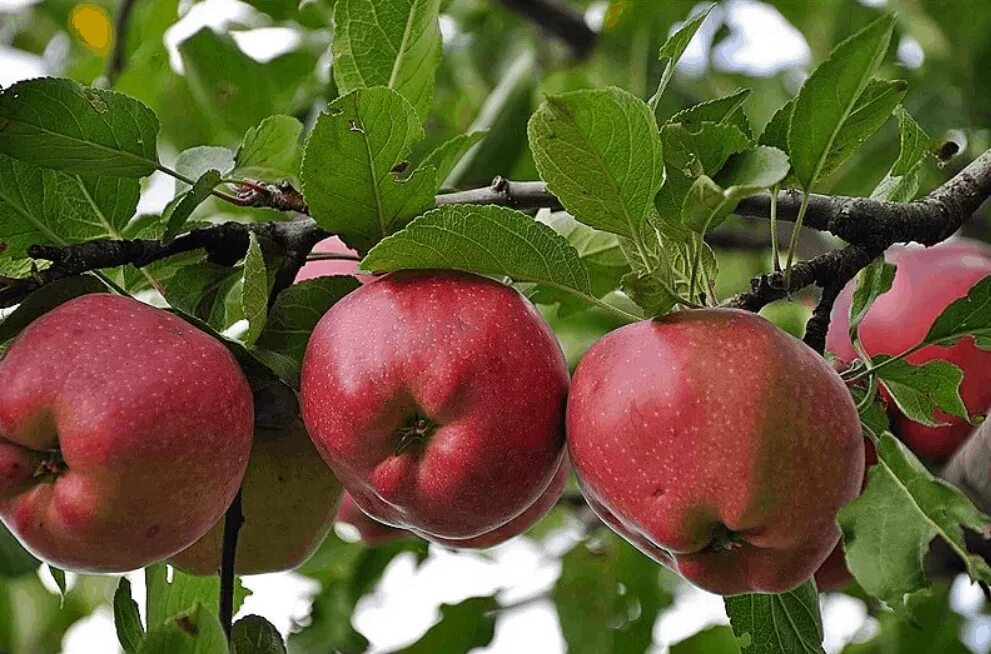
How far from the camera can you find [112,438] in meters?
0.69

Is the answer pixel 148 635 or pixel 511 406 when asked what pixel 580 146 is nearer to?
pixel 511 406

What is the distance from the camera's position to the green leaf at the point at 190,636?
0.72 m

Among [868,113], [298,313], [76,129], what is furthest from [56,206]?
[868,113]

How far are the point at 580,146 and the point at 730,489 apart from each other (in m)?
0.21

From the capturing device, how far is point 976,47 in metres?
1.56

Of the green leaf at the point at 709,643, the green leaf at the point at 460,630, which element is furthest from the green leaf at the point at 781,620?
the green leaf at the point at 460,630

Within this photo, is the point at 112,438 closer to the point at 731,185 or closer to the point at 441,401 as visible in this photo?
the point at 441,401

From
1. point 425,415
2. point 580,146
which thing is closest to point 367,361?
point 425,415

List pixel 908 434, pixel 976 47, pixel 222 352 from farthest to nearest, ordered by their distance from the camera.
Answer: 1. pixel 976 47
2. pixel 908 434
3. pixel 222 352

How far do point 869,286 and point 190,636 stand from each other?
19.2 inches

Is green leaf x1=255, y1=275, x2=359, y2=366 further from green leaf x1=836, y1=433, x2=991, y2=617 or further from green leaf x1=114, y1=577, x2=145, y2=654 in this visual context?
green leaf x1=836, y1=433, x2=991, y2=617

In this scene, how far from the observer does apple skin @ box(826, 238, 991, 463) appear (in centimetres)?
107

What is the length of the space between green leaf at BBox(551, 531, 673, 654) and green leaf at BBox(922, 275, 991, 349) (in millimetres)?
738

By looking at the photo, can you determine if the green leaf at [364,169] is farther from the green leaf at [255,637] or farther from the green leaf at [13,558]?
the green leaf at [13,558]
